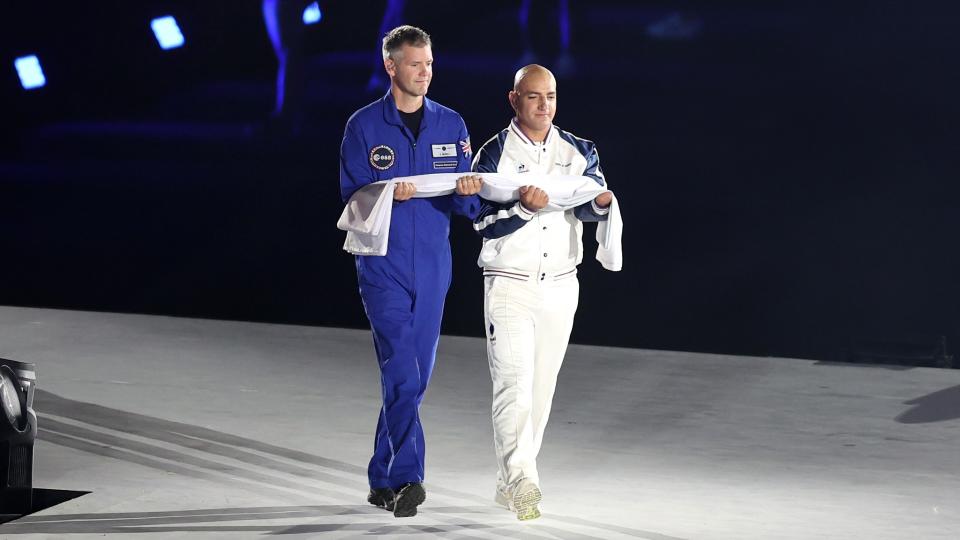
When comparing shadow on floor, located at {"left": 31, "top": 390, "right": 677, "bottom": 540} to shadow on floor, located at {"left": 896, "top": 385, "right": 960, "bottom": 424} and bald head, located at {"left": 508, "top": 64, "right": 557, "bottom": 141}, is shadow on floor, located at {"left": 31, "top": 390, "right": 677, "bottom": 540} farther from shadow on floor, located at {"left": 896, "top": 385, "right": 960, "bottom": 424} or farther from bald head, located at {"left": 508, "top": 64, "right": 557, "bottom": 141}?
shadow on floor, located at {"left": 896, "top": 385, "right": 960, "bottom": 424}

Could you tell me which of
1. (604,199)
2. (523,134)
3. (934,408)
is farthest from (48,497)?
(934,408)

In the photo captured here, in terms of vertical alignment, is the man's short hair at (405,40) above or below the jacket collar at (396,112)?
above

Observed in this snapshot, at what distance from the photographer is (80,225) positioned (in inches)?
376

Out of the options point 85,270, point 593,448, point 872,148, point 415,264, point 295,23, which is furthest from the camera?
point 85,270

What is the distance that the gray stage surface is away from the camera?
480 cm

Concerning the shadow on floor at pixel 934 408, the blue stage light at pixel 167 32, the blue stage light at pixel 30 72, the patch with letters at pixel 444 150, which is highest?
the blue stage light at pixel 167 32

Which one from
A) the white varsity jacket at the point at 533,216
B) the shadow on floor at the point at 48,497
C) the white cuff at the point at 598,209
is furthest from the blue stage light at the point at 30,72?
the white cuff at the point at 598,209

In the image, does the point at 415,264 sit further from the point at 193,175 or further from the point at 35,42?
the point at 35,42

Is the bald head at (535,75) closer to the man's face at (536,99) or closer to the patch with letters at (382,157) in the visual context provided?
the man's face at (536,99)

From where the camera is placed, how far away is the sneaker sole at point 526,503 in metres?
4.75

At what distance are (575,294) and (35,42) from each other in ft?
18.7

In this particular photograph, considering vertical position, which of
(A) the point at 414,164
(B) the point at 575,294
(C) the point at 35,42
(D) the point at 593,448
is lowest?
(D) the point at 593,448

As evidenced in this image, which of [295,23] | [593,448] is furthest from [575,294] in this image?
[295,23]

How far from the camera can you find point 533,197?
4.74 metres
